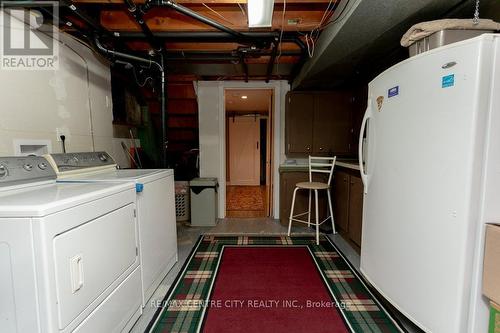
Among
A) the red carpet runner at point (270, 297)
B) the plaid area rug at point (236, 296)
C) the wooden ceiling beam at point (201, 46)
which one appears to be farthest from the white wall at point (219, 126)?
the red carpet runner at point (270, 297)

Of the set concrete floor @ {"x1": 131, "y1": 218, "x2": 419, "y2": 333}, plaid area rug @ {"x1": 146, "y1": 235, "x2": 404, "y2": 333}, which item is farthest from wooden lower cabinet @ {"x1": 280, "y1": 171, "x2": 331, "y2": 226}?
plaid area rug @ {"x1": 146, "y1": 235, "x2": 404, "y2": 333}

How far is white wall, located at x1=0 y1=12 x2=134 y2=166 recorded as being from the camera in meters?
1.58

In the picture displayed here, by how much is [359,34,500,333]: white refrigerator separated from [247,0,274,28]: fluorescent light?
3.00 ft

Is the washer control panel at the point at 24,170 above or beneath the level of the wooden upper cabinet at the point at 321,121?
beneath

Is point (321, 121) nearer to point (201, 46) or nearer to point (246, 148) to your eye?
point (201, 46)

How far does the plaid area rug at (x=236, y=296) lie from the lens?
5.43 feet

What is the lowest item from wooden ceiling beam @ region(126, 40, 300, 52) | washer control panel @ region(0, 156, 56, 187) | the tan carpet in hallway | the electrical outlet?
the tan carpet in hallway

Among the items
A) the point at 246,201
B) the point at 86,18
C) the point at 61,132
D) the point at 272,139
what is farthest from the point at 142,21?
the point at 246,201

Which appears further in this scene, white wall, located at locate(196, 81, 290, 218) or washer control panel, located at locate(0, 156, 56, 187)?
white wall, located at locate(196, 81, 290, 218)

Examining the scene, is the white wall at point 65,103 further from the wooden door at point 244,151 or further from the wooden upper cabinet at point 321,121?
the wooden door at point 244,151

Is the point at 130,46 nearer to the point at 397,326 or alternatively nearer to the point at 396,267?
the point at 396,267

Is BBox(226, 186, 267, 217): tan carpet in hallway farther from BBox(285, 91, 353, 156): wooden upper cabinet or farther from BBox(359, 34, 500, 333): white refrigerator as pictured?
BBox(359, 34, 500, 333): white refrigerator

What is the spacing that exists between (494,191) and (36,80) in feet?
9.44

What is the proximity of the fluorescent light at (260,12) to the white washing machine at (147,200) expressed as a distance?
4.64 feet
